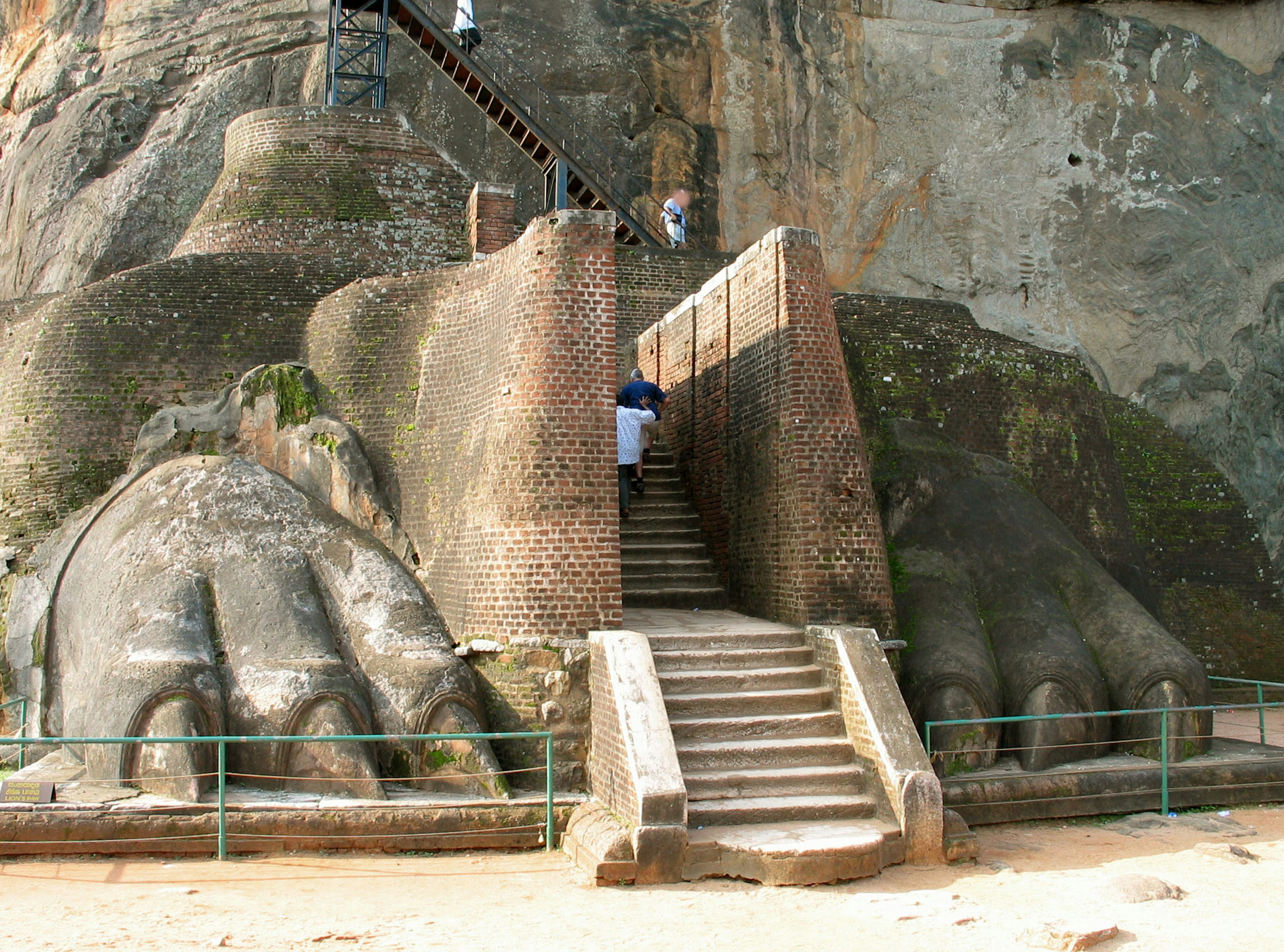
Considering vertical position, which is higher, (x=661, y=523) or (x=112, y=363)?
(x=112, y=363)

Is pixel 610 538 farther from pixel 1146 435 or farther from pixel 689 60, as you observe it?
pixel 689 60

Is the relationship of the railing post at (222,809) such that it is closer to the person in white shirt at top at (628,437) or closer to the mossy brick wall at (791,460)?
the mossy brick wall at (791,460)

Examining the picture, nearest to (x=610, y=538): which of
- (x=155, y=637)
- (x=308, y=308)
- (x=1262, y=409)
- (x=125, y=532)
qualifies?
(x=155, y=637)

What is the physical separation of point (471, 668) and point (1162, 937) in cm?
521

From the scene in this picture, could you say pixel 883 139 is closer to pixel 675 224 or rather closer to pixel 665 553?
pixel 675 224

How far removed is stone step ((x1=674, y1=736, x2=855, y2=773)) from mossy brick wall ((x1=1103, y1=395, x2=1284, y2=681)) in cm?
860

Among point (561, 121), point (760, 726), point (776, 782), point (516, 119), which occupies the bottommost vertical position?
point (776, 782)

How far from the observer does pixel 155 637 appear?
846 cm

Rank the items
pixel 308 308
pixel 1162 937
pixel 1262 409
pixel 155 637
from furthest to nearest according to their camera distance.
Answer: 1. pixel 1262 409
2. pixel 308 308
3. pixel 155 637
4. pixel 1162 937

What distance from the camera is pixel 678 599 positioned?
1102 centimetres

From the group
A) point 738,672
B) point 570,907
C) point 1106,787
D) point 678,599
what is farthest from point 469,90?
point 570,907

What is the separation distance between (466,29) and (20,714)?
1553 cm

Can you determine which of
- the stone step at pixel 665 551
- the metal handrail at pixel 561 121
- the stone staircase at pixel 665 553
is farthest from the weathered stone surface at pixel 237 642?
the metal handrail at pixel 561 121

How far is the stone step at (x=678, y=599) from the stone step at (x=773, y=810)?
334 centimetres
